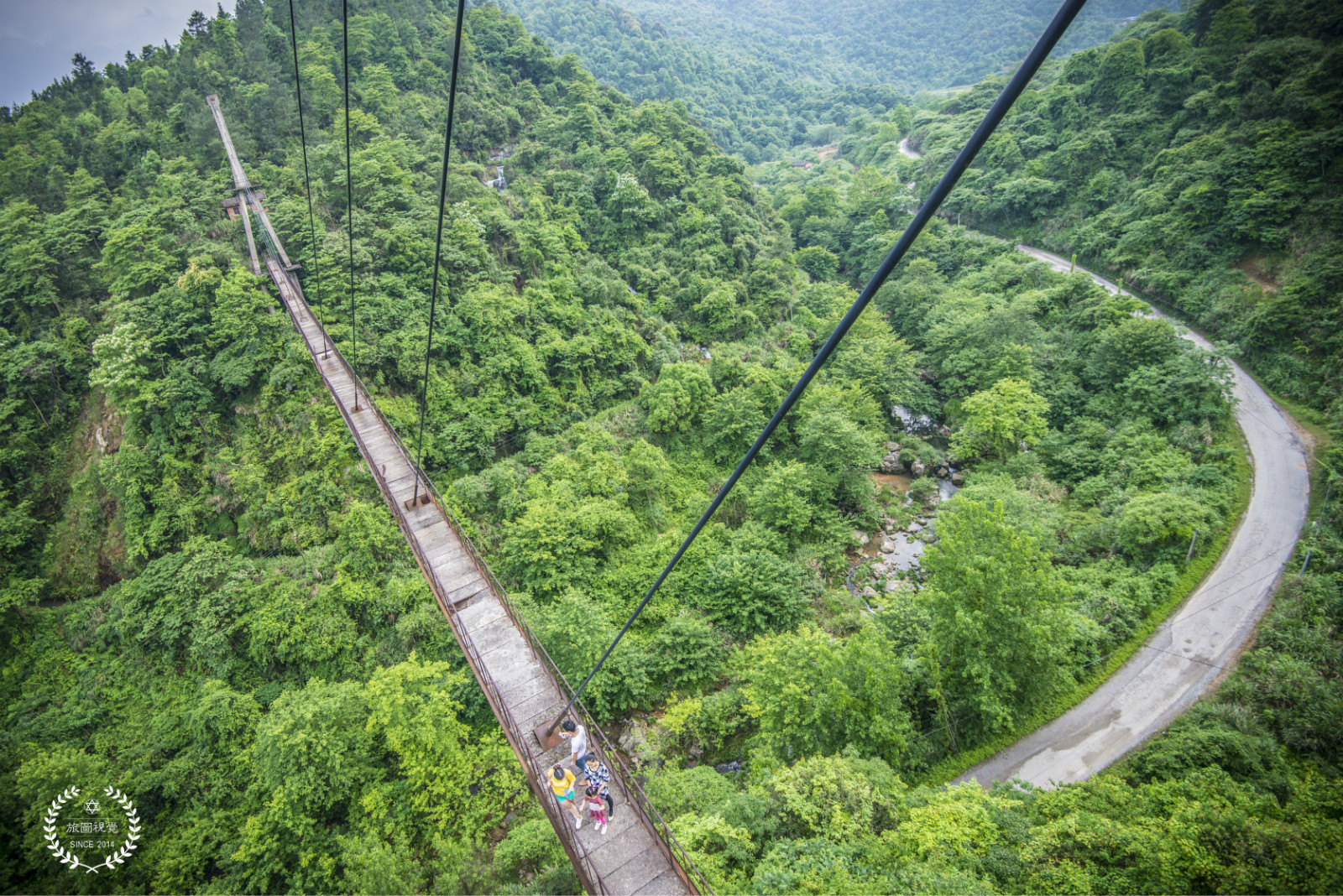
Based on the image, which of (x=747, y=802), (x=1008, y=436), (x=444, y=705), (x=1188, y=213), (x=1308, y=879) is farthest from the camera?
(x=1188, y=213)

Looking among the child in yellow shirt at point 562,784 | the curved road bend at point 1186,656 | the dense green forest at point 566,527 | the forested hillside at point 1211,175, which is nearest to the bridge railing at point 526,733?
the child in yellow shirt at point 562,784

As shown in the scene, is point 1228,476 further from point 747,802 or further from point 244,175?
point 244,175

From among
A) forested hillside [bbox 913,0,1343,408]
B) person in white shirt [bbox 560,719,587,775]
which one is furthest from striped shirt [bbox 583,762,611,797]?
forested hillside [bbox 913,0,1343,408]

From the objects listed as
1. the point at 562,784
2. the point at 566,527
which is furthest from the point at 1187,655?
the point at 566,527

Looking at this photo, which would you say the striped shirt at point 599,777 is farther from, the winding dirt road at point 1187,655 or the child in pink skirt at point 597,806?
the winding dirt road at point 1187,655

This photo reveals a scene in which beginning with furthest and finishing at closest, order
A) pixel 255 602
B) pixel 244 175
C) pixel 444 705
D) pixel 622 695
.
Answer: pixel 244 175
pixel 255 602
pixel 622 695
pixel 444 705

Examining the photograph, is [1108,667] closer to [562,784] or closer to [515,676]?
[562,784]

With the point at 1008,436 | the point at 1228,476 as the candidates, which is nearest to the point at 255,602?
the point at 1008,436
